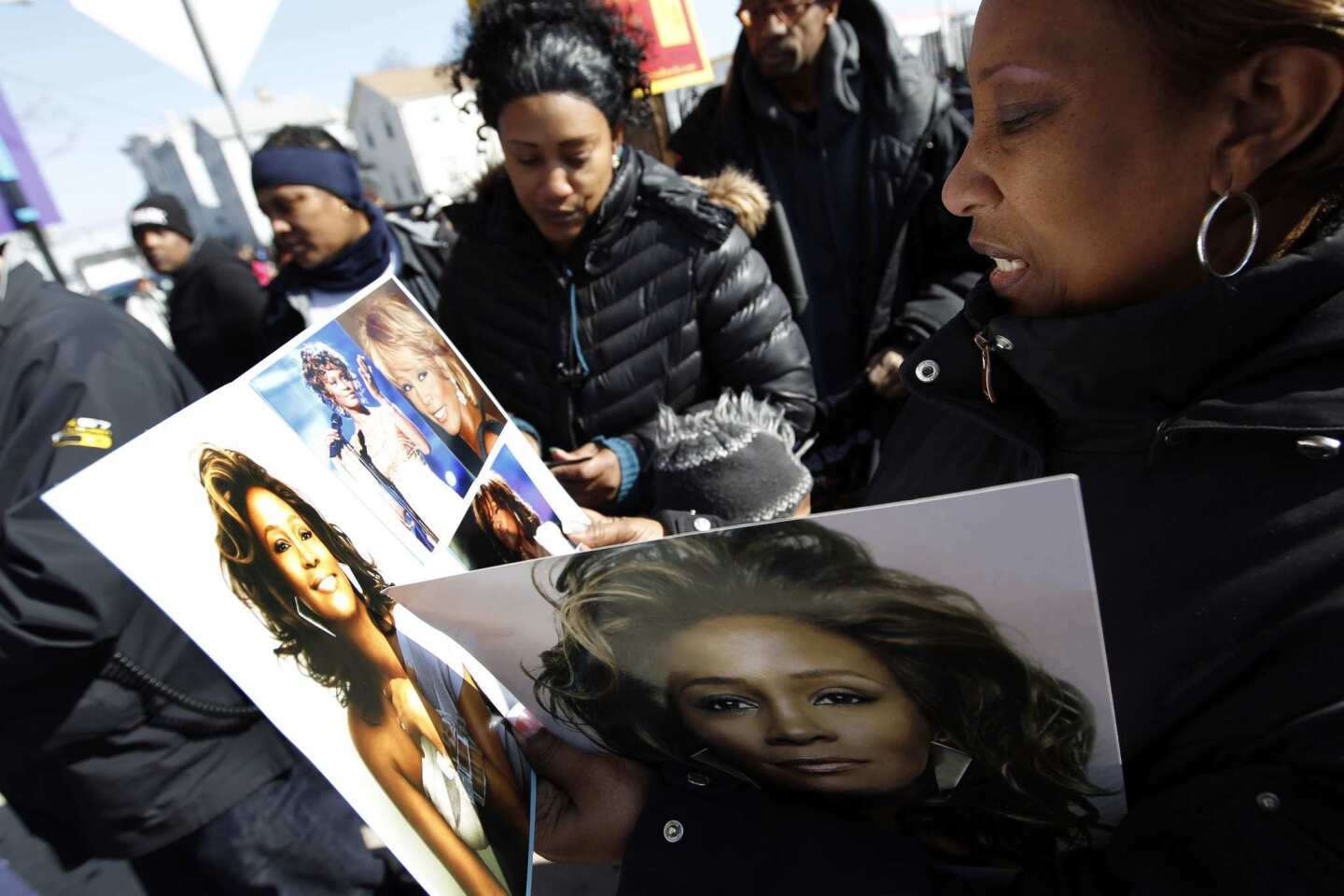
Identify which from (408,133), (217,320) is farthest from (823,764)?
(408,133)

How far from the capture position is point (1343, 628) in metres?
0.60

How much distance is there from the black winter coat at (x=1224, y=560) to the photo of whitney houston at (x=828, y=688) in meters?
0.09

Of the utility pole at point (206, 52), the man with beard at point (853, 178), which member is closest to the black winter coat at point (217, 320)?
the utility pole at point (206, 52)

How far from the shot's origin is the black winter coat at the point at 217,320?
359cm

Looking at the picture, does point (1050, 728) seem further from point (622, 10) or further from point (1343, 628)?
point (622, 10)

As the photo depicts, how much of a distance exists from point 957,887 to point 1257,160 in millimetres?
728

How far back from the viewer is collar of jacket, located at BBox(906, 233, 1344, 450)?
0.65 metres

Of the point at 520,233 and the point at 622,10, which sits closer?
the point at 520,233

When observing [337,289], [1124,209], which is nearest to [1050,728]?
[1124,209]

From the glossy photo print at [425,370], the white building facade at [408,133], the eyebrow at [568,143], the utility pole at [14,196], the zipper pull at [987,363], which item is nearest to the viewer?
the zipper pull at [987,363]

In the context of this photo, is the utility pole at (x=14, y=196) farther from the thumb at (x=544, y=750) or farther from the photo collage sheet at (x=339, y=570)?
the thumb at (x=544, y=750)

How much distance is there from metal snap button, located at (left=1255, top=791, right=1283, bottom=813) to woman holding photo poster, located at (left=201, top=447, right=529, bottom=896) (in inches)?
28.4

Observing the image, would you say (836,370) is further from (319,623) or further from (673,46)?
(319,623)

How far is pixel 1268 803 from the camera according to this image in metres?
0.59
